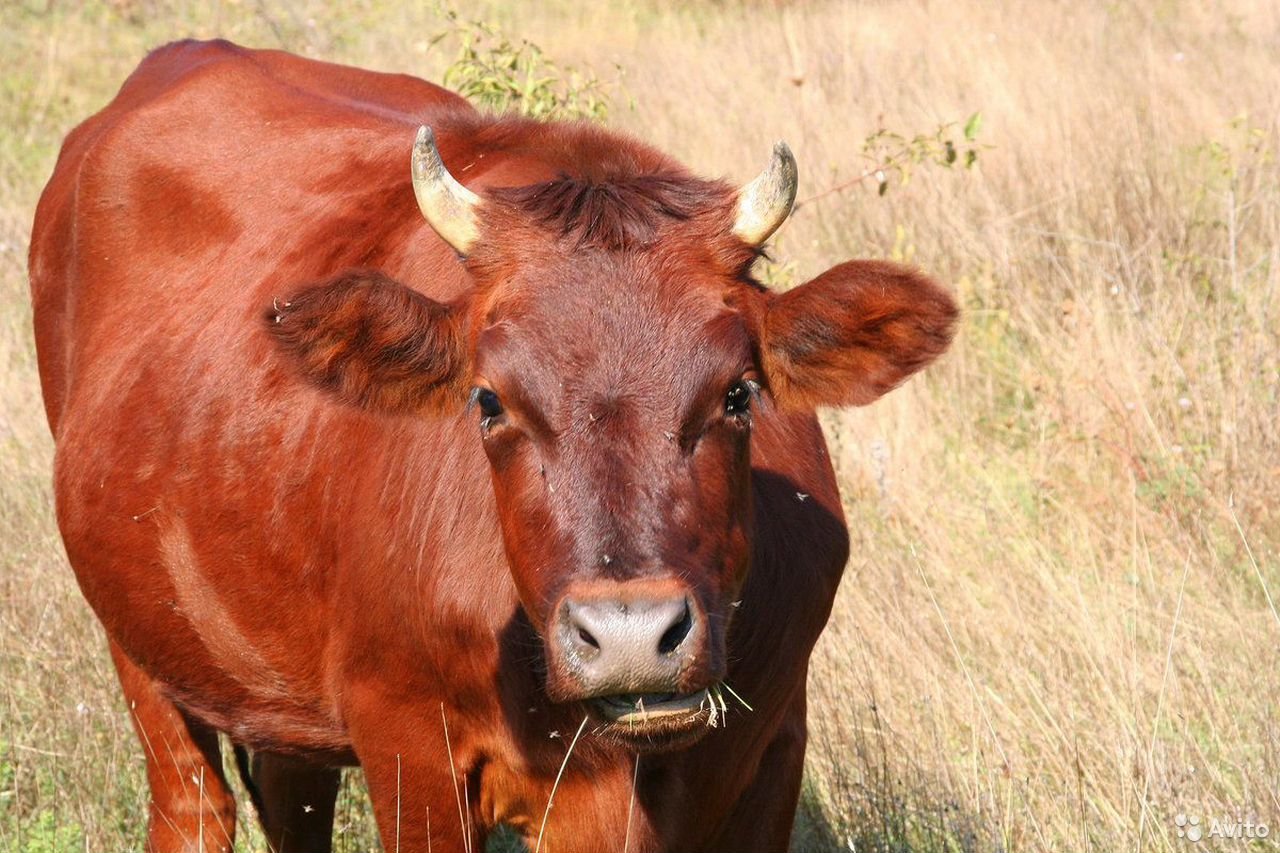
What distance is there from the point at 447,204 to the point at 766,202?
2.25ft

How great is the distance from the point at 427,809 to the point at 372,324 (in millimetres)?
1172

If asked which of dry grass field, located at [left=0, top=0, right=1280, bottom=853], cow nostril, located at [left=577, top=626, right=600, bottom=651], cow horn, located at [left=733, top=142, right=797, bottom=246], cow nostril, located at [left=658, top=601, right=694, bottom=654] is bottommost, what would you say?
dry grass field, located at [left=0, top=0, right=1280, bottom=853]

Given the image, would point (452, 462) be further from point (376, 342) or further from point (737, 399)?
point (737, 399)

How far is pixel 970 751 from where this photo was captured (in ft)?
16.7

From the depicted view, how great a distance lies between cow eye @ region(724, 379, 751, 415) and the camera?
335cm

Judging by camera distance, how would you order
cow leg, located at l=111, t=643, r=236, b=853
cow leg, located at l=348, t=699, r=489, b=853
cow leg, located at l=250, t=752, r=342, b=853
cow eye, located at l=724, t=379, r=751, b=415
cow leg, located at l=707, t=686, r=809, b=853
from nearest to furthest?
1. cow eye, located at l=724, t=379, r=751, b=415
2. cow leg, located at l=348, t=699, r=489, b=853
3. cow leg, located at l=707, t=686, r=809, b=853
4. cow leg, located at l=111, t=643, r=236, b=853
5. cow leg, located at l=250, t=752, r=342, b=853

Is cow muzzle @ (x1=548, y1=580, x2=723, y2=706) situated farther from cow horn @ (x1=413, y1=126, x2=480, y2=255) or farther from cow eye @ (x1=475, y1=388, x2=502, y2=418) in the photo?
cow horn @ (x1=413, y1=126, x2=480, y2=255)

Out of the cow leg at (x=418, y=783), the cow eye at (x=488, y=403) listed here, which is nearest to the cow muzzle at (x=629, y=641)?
the cow eye at (x=488, y=403)

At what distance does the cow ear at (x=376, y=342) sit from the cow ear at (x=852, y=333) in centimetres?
71

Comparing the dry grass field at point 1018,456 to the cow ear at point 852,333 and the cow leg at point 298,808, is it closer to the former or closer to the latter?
the cow leg at point 298,808

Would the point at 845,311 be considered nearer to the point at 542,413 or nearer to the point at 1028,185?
the point at 542,413

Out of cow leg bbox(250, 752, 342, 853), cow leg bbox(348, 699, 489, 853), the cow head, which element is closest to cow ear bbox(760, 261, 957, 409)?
the cow head

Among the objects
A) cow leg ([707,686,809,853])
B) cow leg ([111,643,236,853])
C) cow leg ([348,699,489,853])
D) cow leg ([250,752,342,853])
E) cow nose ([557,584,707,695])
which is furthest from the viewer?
cow leg ([250,752,342,853])

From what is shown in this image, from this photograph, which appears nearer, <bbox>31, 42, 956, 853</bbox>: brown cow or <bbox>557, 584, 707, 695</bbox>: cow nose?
<bbox>557, 584, 707, 695</bbox>: cow nose
